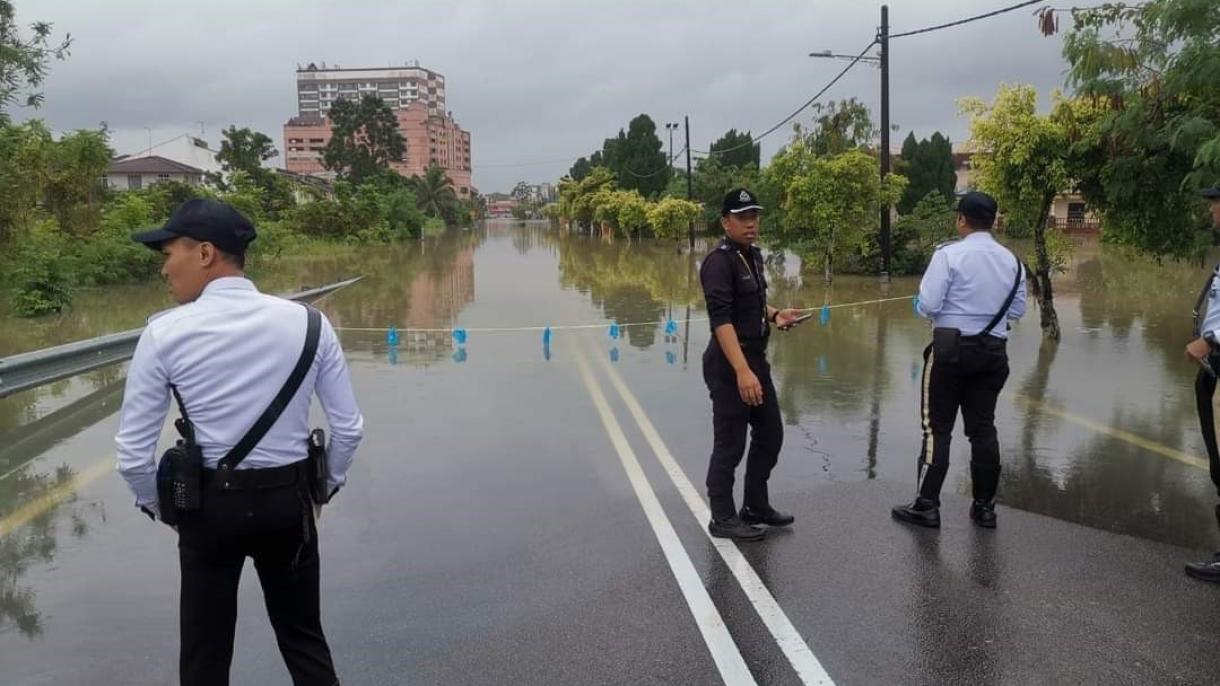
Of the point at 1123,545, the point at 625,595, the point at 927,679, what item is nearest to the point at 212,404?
the point at 625,595

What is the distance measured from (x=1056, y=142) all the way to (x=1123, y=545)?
7539 millimetres

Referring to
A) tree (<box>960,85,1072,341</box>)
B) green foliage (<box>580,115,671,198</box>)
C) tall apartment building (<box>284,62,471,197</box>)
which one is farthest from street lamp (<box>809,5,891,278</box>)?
tall apartment building (<box>284,62,471,197</box>)

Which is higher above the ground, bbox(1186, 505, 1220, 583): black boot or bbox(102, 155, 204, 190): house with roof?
bbox(102, 155, 204, 190): house with roof

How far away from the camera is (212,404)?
2.57 meters

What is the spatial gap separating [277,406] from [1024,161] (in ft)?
34.9

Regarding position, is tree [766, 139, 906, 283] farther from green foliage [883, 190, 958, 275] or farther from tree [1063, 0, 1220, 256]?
tree [1063, 0, 1220, 256]

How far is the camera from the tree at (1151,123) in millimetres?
6879

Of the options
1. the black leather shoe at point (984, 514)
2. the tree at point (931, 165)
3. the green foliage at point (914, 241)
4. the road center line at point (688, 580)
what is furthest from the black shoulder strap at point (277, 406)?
the tree at point (931, 165)

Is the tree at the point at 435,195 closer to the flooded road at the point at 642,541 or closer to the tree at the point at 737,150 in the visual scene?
the tree at the point at 737,150

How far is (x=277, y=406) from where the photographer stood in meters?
→ 2.63

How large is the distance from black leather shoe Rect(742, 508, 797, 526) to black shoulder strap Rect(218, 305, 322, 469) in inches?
117

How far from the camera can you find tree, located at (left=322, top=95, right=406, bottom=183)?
84.6 metres

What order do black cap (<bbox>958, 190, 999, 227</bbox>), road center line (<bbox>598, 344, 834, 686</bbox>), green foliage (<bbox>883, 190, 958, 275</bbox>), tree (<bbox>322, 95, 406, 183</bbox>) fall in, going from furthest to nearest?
1. tree (<bbox>322, 95, 406, 183</bbox>)
2. green foliage (<bbox>883, 190, 958, 275</bbox>)
3. black cap (<bbox>958, 190, 999, 227</bbox>)
4. road center line (<bbox>598, 344, 834, 686</bbox>)

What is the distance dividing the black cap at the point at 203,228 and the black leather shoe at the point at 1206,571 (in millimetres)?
4332
